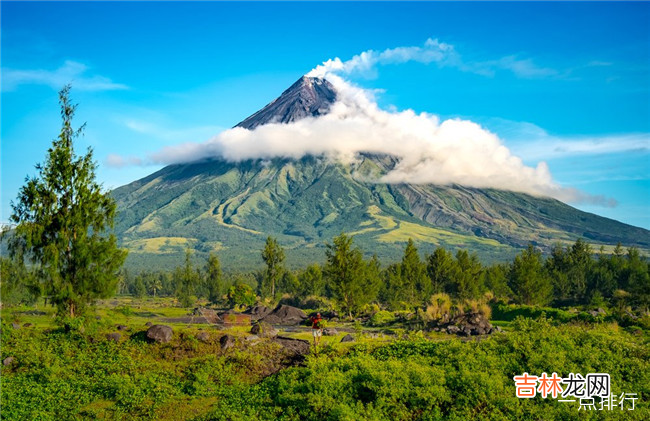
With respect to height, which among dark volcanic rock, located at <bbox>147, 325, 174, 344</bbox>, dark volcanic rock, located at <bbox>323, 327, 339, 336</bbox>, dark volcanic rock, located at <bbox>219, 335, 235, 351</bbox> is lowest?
dark volcanic rock, located at <bbox>323, 327, 339, 336</bbox>

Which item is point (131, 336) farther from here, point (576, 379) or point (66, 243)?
point (576, 379)

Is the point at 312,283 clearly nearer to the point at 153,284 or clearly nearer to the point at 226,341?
the point at 153,284

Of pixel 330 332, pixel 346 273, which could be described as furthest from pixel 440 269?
pixel 330 332

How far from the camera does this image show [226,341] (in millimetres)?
23812

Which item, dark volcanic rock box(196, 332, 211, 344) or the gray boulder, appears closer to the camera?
dark volcanic rock box(196, 332, 211, 344)

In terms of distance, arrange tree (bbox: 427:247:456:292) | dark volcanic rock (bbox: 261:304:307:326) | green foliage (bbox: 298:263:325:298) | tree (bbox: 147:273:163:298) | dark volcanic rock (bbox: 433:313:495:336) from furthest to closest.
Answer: tree (bbox: 147:273:163:298), green foliage (bbox: 298:263:325:298), tree (bbox: 427:247:456:292), dark volcanic rock (bbox: 261:304:307:326), dark volcanic rock (bbox: 433:313:495:336)

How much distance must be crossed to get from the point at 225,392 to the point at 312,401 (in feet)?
15.7

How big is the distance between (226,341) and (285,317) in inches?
1513

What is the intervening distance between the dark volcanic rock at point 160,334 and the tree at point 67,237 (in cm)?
295

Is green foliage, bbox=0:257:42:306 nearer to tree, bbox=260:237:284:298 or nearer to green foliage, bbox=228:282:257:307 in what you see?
tree, bbox=260:237:284:298

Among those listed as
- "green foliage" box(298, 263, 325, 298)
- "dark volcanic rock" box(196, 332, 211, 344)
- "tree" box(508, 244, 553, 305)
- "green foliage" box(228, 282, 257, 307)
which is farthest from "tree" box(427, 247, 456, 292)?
"dark volcanic rock" box(196, 332, 211, 344)

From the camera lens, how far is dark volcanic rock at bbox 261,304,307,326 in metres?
59.6

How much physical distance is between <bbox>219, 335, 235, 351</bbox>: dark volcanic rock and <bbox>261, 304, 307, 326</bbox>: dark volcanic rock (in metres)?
35.3

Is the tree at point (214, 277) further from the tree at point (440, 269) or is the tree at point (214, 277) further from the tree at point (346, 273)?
the tree at point (440, 269)
